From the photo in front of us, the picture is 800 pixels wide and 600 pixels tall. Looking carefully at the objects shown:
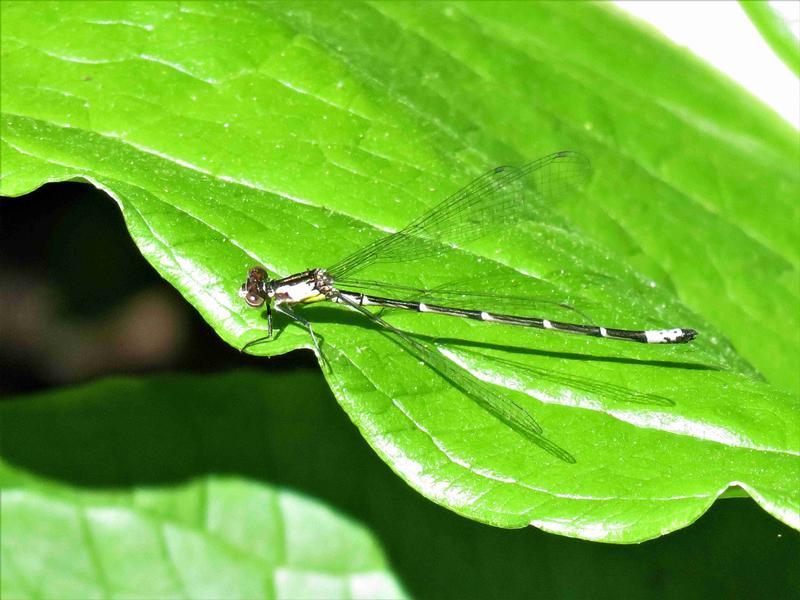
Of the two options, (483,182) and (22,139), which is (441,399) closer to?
(483,182)

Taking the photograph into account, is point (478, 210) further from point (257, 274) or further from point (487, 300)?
point (257, 274)

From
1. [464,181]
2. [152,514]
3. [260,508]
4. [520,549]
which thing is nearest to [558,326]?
[464,181]

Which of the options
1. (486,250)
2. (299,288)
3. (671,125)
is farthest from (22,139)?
(671,125)

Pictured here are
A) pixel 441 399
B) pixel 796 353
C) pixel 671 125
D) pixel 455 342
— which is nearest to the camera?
pixel 441 399

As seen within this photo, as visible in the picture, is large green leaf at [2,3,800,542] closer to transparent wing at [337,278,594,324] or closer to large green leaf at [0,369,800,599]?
transparent wing at [337,278,594,324]

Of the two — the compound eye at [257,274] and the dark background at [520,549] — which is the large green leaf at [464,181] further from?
the dark background at [520,549]

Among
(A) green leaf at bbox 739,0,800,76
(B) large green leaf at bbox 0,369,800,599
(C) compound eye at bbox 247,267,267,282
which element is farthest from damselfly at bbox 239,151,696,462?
(A) green leaf at bbox 739,0,800,76
